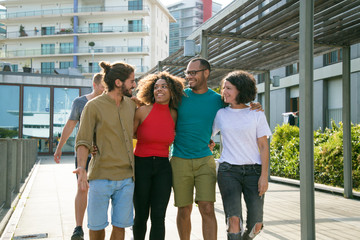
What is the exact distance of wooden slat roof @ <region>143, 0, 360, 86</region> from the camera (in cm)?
641

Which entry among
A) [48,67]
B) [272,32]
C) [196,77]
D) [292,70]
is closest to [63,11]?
[48,67]

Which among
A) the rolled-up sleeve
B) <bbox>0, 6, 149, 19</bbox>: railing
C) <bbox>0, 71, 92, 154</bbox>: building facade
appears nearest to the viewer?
the rolled-up sleeve

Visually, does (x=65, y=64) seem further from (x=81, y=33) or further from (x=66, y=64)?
(x=81, y=33)

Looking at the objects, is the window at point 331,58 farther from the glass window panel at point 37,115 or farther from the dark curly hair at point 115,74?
the dark curly hair at point 115,74

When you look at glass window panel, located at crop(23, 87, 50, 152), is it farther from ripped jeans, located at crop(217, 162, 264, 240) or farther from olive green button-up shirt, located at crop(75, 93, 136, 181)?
ripped jeans, located at crop(217, 162, 264, 240)

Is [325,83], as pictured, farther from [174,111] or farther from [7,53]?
[7,53]

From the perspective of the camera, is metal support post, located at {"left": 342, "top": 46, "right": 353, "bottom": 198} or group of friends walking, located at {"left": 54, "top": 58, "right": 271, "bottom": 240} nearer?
group of friends walking, located at {"left": 54, "top": 58, "right": 271, "bottom": 240}

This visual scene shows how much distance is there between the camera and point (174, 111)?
13.2ft

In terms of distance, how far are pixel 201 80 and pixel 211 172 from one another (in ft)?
2.98

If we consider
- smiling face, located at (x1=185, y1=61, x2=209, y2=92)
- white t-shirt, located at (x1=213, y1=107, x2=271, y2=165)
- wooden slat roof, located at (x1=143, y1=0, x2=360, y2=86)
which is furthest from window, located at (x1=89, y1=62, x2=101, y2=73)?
white t-shirt, located at (x1=213, y1=107, x2=271, y2=165)

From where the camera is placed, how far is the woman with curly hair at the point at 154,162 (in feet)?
12.2

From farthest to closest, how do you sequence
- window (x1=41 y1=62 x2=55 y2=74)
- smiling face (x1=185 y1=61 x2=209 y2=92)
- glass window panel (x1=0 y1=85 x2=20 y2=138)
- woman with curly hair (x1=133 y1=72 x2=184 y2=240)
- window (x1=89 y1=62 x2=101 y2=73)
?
window (x1=41 y1=62 x2=55 y2=74) < window (x1=89 y1=62 x2=101 y2=73) < glass window panel (x1=0 y1=85 x2=20 y2=138) < smiling face (x1=185 y1=61 x2=209 y2=92) < woman with curly hair (x1=133 y1=72 x2=184 y2=240)

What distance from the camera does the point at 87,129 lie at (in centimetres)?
341

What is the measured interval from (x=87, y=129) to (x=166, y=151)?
813 millimetres
